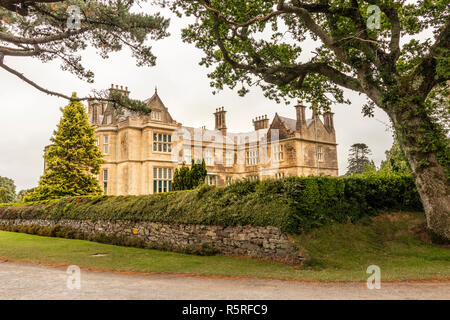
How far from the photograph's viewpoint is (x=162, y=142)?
32.1 m

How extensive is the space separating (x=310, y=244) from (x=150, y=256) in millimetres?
5681

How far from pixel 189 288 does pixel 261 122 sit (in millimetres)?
36744

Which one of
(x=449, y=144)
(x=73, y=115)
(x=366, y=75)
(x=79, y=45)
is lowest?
(x=449, y=144)

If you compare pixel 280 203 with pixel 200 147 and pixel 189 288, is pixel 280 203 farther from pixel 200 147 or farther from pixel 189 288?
pixel 200 147

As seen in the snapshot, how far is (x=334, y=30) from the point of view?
12734 mm

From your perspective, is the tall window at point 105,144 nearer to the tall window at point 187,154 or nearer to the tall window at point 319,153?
the tall window at point 187,154

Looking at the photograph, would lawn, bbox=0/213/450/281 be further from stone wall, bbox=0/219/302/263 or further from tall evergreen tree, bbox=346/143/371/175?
tall evergreen tree, bbox=346/143/371/175

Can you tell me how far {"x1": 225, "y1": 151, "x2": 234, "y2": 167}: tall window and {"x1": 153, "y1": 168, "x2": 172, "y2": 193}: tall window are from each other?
9.01 m

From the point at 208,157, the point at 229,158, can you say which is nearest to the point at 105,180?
the point at 208,157

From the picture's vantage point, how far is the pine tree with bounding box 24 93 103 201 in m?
25.9

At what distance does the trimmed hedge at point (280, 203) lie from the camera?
419 inches

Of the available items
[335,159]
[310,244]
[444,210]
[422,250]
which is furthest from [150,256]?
[335,159]

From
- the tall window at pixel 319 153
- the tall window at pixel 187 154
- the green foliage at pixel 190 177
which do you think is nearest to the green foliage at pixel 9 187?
the tall window at pixel 187 154
